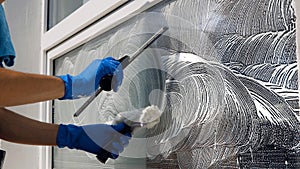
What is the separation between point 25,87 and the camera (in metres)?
0.98

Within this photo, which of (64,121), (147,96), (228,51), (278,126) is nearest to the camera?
(278,126)

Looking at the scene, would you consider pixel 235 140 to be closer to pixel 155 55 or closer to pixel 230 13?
pixel 230 13

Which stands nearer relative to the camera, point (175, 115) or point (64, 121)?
point (175, 115)

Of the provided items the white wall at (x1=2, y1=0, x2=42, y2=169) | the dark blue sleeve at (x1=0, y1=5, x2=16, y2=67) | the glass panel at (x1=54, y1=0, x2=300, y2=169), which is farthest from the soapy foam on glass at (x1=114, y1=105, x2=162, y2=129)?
the white wall at (x1=2, y1=0, x2=42, y2=169)

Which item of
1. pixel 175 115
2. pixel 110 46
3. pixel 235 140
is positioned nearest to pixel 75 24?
pixel 110 46

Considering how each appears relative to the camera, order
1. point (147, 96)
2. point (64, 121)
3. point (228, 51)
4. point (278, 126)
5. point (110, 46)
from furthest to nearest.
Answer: point (64, 121)
point (110, 46)
point (147, 96)
point (228, 51)
point (278, 126)

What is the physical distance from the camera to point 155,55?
1.11 meters

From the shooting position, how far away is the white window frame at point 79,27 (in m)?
1.23

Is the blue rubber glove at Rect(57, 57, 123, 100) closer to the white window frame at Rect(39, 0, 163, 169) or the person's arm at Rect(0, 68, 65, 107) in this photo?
the person's arm at Rect(0, 68, 65, 107)

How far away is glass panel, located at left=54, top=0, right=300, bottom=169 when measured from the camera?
76 cm

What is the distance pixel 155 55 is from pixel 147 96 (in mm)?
106

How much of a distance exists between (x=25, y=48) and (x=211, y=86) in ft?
4.05

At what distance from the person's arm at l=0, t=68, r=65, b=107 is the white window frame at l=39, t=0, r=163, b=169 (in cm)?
29

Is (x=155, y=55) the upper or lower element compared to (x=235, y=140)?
upper
